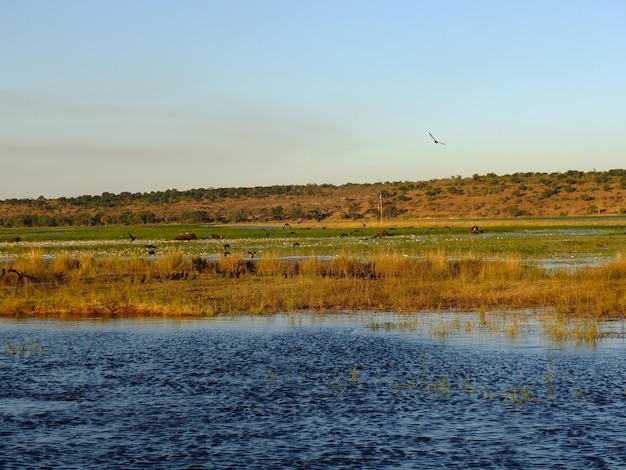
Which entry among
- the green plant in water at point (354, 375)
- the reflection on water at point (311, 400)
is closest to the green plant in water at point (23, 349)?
the reflection on water at point (311, 400)

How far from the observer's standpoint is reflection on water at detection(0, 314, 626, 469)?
10.6 meters

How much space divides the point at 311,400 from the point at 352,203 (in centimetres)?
12205

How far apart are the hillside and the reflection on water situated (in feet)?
282

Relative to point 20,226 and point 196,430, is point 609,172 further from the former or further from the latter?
Result: point 196,430

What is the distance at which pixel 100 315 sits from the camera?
916 inches

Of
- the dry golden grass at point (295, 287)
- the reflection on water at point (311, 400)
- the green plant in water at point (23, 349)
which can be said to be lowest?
the reflection on water at point (311, 400)

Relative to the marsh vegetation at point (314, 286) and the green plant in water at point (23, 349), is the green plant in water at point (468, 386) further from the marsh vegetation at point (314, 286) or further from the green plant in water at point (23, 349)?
the green plant in water at point (23, 349)

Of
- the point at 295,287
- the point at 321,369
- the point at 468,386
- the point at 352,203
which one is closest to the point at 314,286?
the point at 295,287

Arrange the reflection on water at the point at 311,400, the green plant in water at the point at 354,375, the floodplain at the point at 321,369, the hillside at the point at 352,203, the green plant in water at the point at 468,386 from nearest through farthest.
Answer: the reflection on water at the point at 311,400 → the floodplain at the point at 321,369 → the green plant in water at the point at 468,386 → the green plant in water at the point at 354,375 → the hillside at the point at 352,203

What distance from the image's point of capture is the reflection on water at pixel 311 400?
34.9 feet

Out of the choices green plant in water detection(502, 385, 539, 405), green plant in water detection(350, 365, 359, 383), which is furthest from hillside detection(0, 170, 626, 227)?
green plant in water detection(502, 385, 539, 405)

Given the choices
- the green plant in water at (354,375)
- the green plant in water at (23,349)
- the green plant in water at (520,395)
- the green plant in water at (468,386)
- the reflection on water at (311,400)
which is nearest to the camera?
the reflection on water at (311,400)

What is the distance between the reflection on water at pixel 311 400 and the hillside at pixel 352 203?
3378 inches

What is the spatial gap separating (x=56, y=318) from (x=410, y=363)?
10.6m
